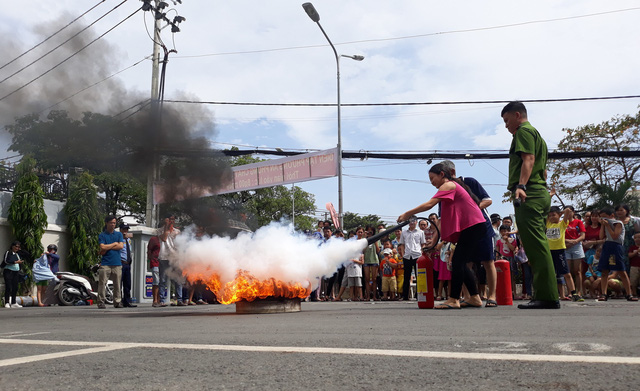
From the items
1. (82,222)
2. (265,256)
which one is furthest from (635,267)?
(82,222)

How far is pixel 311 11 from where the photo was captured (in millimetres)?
24297

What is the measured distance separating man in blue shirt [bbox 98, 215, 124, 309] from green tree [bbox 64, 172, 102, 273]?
8.37m

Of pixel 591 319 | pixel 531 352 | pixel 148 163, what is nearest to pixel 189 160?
pixel 148 163

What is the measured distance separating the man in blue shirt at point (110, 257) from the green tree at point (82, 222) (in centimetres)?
837

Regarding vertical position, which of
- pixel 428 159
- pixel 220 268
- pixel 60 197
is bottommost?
pixel 220 268

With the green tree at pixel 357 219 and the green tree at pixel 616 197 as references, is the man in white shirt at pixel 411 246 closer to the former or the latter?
the green tree at pixel 616 197

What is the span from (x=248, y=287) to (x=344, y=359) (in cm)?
503

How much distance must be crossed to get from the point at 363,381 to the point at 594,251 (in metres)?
11.5

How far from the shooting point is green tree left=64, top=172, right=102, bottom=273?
2062cm

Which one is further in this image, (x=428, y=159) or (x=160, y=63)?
(x=428, y=159)

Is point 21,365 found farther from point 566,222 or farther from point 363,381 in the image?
point 566,222

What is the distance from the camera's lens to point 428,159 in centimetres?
2725

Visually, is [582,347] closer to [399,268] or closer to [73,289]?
[399,268]

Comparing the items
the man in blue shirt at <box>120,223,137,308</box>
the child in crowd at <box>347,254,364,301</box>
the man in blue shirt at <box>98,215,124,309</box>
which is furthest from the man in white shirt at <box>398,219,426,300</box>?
the man in blue shirt at <box>120,223,137,308</box>
